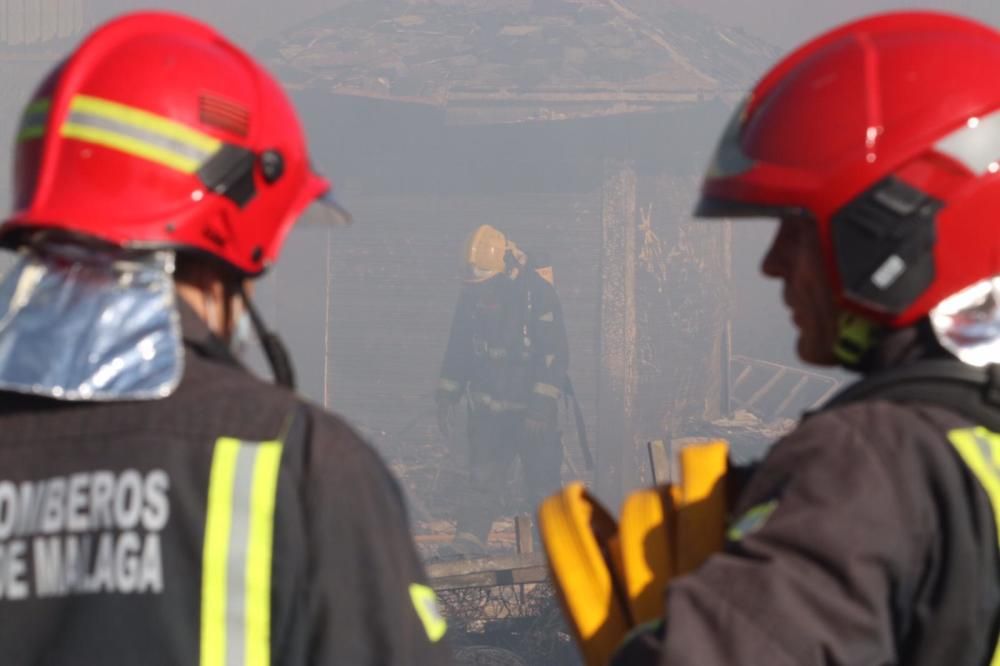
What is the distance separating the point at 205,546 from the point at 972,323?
90cm

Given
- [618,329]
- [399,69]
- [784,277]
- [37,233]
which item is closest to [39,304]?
[37,233]

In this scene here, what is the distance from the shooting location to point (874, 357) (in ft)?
5.78

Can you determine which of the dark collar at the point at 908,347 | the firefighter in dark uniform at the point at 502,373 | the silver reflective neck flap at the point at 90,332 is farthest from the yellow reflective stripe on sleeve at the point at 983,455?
the firefighter in dark uniform at the point at 502,373

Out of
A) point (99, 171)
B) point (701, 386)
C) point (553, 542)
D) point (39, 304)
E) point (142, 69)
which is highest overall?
point (142, 69)

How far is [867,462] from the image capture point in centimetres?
154

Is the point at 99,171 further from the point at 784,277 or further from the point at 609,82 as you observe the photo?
the point at 609,82

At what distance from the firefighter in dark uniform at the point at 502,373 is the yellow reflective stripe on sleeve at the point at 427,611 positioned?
18.2m

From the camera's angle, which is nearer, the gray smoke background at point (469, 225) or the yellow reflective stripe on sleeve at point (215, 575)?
the yellow reflective stripe on sleeve at point (215, 575)

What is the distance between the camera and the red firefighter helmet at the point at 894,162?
1705 millimetres

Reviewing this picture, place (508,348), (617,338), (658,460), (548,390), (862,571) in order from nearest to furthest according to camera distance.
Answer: (862,571) < (658,460) < (508,348) < (548,390) < (617,338)

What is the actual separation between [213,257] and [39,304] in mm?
228

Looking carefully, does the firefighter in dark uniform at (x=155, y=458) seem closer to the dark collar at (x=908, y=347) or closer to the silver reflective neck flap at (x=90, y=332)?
the silver reflective neck flap at (x=90, y=332)

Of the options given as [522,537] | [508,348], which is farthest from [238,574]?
[508,348]

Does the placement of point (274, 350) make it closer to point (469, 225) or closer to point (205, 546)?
point (205, 546)
